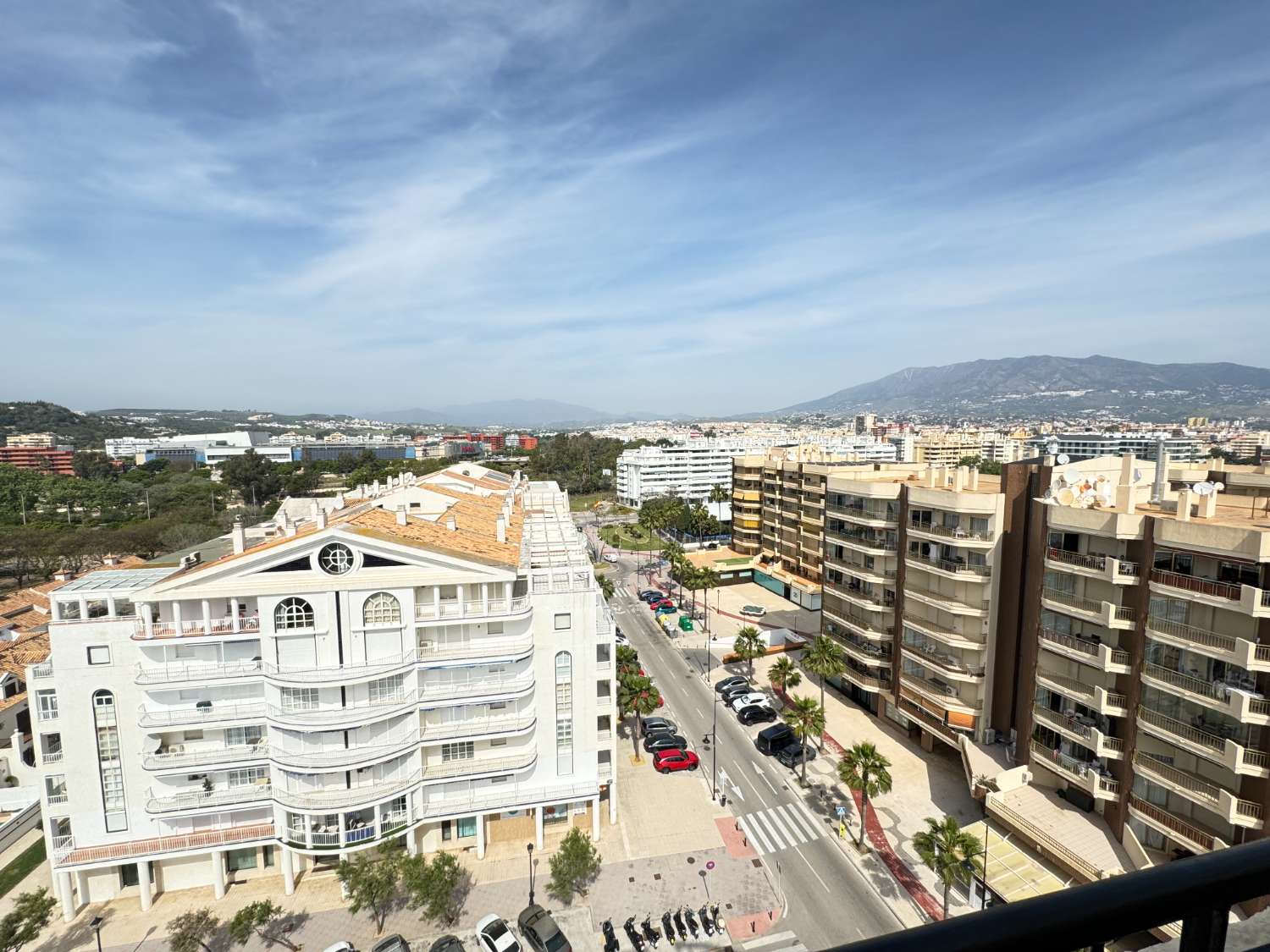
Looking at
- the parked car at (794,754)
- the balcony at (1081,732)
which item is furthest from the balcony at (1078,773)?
the parked car at (794,754)

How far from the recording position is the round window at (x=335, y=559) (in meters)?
28.1

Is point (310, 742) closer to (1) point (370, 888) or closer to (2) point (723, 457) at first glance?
(1) point (370, 888)

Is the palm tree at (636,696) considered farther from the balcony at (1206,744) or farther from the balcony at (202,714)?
the balcony at (1206,744)

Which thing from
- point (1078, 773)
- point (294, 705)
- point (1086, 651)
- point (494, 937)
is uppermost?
point (1086, 651)

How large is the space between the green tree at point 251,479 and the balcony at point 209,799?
10490 centimetres

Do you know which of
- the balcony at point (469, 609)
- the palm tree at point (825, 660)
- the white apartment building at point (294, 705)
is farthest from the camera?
the palm tree at point (825, 660)

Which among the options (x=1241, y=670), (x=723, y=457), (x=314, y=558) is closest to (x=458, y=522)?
(x=314, y=558)

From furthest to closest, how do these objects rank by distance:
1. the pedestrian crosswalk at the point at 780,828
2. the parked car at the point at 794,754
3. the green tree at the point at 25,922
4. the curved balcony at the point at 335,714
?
the parked car at the point at 794,754, the pedestrian crosswalk at the point at 780,828, the curved balcony at the point at 335,714, the green tree at the point at 25,922

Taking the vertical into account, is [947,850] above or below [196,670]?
below

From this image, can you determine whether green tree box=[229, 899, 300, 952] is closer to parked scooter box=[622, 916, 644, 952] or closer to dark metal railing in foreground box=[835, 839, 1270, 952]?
parked scooter box=[622, 916, 644, 952]

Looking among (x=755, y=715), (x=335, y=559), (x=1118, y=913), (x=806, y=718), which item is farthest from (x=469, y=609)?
(x=1118, y=913)

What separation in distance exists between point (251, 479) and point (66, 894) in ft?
346

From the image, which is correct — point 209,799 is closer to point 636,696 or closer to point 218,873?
point 218,873

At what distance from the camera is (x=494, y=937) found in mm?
26656
